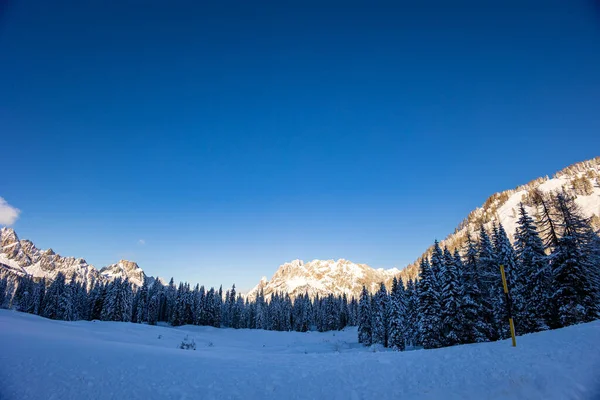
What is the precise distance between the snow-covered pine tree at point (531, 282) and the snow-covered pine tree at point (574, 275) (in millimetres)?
936

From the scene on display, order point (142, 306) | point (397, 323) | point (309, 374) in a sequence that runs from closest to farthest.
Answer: point (309, 374)
point (397, 323)
point (142, 306)

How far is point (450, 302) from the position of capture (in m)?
31.9

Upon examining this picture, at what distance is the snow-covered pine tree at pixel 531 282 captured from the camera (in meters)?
27.2

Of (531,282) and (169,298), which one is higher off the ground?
(531,282)

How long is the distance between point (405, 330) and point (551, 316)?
31.3m

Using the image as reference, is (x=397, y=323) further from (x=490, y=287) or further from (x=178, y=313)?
(x=178, y=313)

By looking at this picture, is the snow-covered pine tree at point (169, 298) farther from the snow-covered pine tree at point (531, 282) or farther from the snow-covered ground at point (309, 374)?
the snow-covered pine tree at point (531, 282)

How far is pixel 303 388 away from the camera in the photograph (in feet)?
36.0

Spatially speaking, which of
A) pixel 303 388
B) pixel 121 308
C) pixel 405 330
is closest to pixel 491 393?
pixel 303 388

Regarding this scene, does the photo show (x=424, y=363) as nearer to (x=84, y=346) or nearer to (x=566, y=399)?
(x=566, y=399)

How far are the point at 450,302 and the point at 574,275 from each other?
36.7 feet

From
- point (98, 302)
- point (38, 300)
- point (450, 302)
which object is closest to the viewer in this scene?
point (450, 302)

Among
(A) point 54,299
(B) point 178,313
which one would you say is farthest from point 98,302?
(B) point 178,313

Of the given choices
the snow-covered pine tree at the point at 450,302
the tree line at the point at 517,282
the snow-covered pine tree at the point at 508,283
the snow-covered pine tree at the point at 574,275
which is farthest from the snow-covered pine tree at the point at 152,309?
the snow-covered pine tree at the point at 574,275
